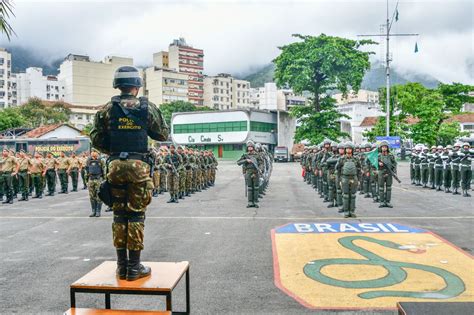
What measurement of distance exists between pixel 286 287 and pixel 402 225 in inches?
234

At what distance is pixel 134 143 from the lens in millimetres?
4457

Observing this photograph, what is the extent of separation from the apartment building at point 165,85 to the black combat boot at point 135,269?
9975cm

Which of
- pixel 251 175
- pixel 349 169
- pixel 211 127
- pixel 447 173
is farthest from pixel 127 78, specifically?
pixel 211 127

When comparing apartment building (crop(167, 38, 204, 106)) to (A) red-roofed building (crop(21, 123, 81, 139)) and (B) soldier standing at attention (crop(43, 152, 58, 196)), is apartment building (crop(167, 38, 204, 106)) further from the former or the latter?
(B) soldier standing at attention (crop(43, 152, 58, 196))

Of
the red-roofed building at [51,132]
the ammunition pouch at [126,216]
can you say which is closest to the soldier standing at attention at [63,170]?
the ammunition pouch at [126,216]

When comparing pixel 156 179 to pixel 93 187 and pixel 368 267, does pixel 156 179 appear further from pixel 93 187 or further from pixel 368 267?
pixel 368 267

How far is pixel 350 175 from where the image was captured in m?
12.8

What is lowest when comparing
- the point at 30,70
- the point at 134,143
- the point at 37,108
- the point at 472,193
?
the point at 472,193

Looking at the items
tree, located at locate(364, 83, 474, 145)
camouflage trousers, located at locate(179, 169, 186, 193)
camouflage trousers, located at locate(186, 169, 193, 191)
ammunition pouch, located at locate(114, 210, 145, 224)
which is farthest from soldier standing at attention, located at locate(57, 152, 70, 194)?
tree, located at locate(364, 83, 474, 145)

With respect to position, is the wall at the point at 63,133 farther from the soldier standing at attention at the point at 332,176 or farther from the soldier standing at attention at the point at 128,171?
the soldier standing at attention at the point at 128,171

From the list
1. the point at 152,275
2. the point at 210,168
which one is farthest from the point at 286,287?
the point at 210,168

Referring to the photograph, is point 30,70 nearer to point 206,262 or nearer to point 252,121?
point 252,121

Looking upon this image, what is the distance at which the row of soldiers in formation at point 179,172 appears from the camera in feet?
55.4

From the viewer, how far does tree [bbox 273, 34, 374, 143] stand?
46.9m
